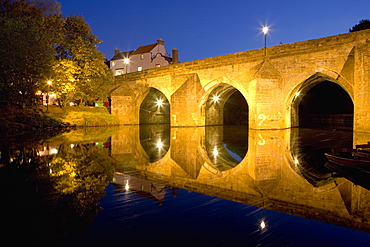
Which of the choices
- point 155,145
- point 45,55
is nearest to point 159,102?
point 45,55

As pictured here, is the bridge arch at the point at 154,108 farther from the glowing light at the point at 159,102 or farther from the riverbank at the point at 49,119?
the riverbank at the point at 49,119

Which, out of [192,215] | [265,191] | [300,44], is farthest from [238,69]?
[192,215]

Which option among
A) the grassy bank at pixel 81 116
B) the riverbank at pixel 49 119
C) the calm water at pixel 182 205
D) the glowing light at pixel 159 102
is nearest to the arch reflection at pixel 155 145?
the calm water at pixel 182 205

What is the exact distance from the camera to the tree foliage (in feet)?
59.6

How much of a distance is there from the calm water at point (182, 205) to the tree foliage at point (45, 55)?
49.0 ft

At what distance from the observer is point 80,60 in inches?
974

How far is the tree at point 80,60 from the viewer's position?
24.2 meters

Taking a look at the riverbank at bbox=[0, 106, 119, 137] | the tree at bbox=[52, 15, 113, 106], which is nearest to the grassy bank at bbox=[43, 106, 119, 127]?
the riverbank at bbox=[0, 106, 119, 137]

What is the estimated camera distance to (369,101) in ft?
46.0

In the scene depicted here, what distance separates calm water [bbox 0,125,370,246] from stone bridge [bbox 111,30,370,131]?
10821mm

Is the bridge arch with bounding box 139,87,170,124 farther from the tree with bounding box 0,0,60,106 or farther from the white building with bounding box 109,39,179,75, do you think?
the white building with bounding box 109,39,179,75

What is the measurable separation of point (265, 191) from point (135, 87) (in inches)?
1007

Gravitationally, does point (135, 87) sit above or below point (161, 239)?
above

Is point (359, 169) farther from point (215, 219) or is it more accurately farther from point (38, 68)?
point (38, 68)
